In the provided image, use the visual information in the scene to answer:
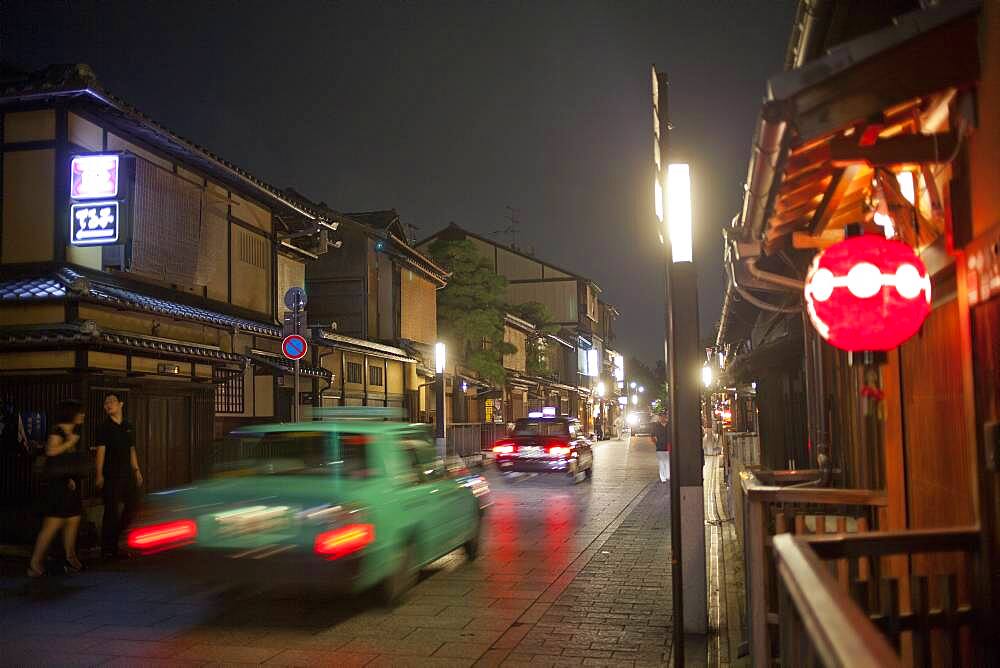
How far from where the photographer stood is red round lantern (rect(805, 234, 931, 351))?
4.32 metres

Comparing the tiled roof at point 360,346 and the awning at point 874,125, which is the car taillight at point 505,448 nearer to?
the tiled roof at point 360,346

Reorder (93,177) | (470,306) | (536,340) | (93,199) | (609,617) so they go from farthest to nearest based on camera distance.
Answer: (536,340) → (470,306) → (93,177) → (93,199) → (609,617)

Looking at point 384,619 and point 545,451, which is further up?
point 545,451

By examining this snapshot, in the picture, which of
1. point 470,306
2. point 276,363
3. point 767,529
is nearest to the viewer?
point 767,529

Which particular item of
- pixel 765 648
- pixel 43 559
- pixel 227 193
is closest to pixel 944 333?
pixel 765 648

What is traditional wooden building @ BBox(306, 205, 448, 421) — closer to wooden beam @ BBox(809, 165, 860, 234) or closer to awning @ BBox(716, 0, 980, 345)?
wooden beam @ BBox(809, 165, 860, 234)

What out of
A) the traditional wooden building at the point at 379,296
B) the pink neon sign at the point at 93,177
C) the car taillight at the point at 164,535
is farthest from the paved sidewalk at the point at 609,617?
the traditional wooden building at the point at 379,296

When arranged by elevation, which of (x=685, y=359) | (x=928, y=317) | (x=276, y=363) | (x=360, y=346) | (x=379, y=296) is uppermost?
(x=379, y=296)

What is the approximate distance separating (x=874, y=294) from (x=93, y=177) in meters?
12.6

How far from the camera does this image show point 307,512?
24.1 feet

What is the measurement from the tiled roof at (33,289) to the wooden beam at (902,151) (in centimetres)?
1152

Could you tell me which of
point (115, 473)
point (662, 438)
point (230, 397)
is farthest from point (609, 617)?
point (662, 438)

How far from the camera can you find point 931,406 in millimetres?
5188

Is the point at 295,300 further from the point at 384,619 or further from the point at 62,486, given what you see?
the point at 384,619
